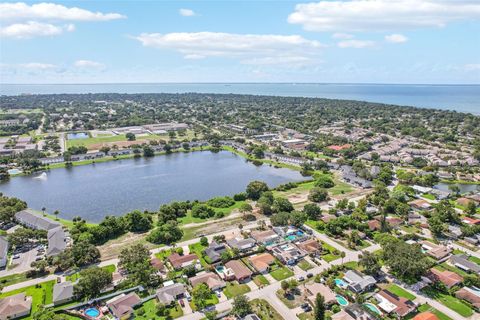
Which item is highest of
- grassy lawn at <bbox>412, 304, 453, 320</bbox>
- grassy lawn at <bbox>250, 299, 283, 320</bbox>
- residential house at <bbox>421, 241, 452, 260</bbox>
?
residential house at <bbox>421, 241, 452, 260</bbox>

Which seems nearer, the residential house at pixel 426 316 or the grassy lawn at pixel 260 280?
the residential house at pixel 426 316

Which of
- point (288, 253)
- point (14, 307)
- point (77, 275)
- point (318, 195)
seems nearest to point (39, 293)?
point (14, 307)

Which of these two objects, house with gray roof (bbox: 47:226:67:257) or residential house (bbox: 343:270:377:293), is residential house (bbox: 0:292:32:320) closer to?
house with gray roof (bbox: 47:226:67:257)

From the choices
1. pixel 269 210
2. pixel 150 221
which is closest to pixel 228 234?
pixel 269 210

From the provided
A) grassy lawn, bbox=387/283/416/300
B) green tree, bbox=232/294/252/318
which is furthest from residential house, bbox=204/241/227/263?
grassy lawn, bbox=387/283/416/300

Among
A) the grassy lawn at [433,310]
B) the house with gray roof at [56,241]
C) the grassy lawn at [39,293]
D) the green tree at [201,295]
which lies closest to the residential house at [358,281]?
the grassy lawn at [433,310]

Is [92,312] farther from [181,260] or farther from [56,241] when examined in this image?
[56,241]

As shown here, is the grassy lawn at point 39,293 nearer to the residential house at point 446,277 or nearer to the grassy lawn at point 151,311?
the grassy lawn at point 151,311
